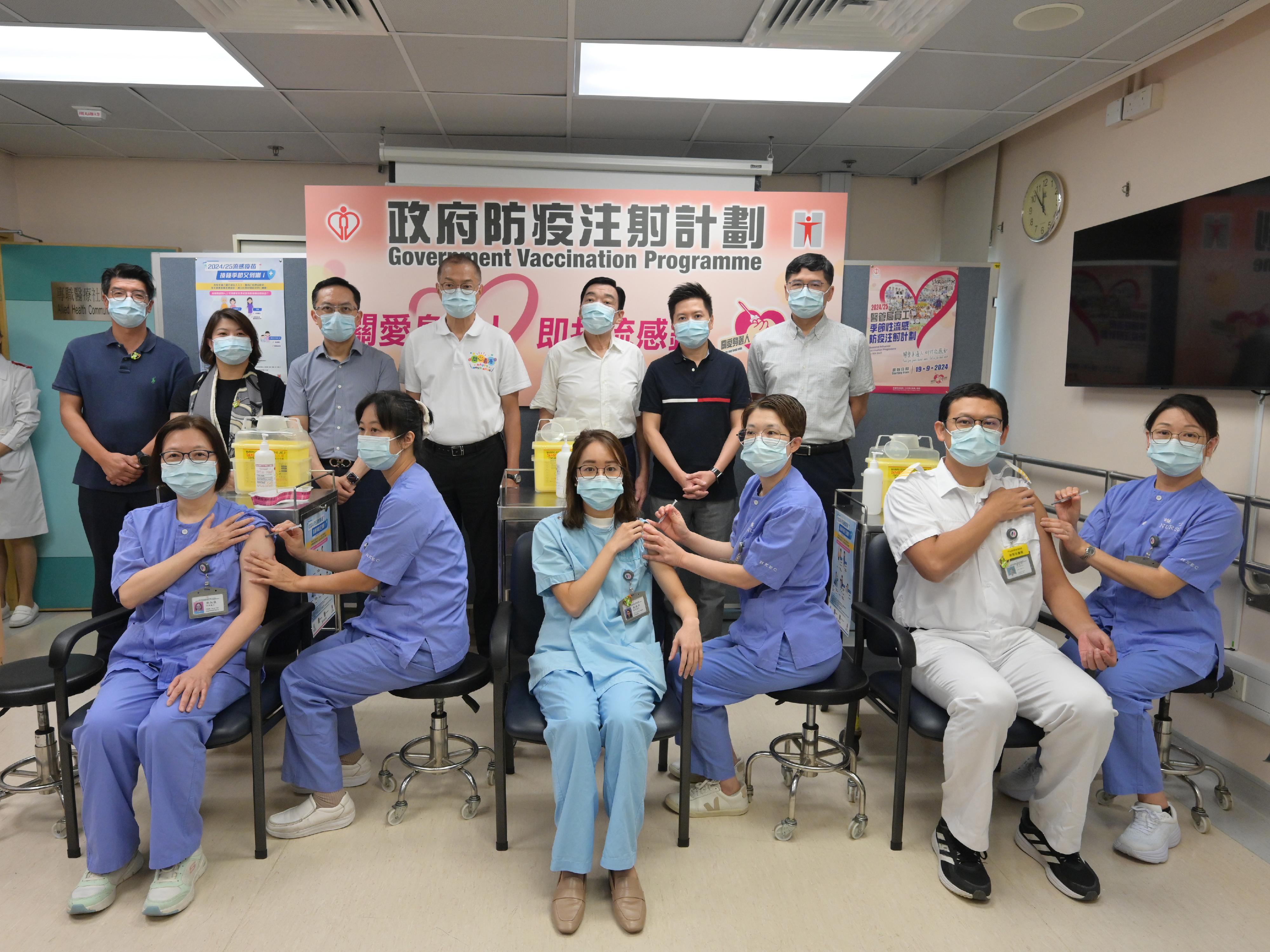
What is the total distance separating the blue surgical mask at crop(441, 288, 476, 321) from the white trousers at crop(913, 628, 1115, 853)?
2420 millimetres

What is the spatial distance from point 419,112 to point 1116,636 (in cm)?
423

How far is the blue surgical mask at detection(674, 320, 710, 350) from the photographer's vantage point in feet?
10.7

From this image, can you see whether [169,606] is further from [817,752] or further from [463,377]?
[817,752]

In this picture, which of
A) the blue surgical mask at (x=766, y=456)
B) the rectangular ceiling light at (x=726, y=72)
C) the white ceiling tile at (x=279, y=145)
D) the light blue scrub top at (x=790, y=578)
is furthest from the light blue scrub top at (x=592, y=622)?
the white ceiling tile at (x=279, y=145)

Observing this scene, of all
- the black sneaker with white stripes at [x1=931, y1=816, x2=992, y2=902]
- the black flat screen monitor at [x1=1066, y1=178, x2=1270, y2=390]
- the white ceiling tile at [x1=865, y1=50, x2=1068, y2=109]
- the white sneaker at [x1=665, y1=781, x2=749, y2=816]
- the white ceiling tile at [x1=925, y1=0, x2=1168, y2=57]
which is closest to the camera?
the black sneaker with white stripes at [x1=931, y1=816, x2=992, y2=902]

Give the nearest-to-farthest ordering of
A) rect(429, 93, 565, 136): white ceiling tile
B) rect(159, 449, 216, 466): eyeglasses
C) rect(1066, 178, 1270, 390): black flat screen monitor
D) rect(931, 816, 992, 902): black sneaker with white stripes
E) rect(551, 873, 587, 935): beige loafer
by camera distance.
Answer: rect(551, 873, 587, 935): beige loafer
rect(931, 816, 992, 902): black sneaker with white stripes
rect(159, 449, 216, 466): eyeglasses
rect(1066, 178, 1270, 390): black flat screen monitor
rect(429, 93, 565, 136): white ceiling tile

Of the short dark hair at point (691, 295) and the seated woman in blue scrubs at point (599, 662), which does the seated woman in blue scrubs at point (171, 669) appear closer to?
the seated woman in blue scrubs at point (599, 662)

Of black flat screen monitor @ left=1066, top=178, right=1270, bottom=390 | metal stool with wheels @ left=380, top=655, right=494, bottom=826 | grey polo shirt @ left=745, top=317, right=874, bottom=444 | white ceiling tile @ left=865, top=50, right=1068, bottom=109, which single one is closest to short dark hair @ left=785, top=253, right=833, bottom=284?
grey polo shirt @ left=745, top=317, right=874, bottom=444

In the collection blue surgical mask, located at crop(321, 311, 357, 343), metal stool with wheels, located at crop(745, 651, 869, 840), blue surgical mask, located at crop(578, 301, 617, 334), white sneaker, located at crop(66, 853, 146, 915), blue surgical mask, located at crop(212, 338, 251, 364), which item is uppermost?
blue surgical mask, located at crop(578, 301, 617, 334)

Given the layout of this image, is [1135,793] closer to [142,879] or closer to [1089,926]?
[1089,926]

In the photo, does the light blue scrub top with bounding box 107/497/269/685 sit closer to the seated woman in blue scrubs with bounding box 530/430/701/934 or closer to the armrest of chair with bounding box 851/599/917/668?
the seated woman in blue scrubs with bounding box 530/430/701/934

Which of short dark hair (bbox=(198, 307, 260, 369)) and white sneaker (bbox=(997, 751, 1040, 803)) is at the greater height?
short dark hair (bbox=(198, 307, 260, 369))

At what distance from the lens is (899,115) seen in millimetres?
4297

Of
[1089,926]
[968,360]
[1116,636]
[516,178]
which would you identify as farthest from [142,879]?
[968,360]
